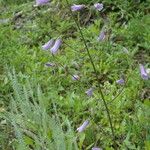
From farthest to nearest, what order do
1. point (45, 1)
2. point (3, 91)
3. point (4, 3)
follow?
point (4, 3) < point (3, 91) < point (45, 1)

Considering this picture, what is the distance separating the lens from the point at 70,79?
12.2ft

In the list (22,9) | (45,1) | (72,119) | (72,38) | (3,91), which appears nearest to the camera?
(45,1)

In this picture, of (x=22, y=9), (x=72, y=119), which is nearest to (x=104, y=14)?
(x=22, y=9)

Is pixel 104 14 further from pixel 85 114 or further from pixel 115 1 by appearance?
pixel 85 114

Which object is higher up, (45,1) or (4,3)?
(45,1)

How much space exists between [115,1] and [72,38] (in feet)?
2.00

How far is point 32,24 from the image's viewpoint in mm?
5020

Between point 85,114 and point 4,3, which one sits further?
point 4,3

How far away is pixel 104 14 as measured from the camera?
15.7 ft

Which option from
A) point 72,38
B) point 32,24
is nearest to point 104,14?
point 72,38

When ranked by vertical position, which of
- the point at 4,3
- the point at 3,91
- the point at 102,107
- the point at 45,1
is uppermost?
the point at 45,1

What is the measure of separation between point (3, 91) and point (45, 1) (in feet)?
5.14

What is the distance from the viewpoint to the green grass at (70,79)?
227cm

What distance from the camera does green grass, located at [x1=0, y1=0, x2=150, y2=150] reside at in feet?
7.44
